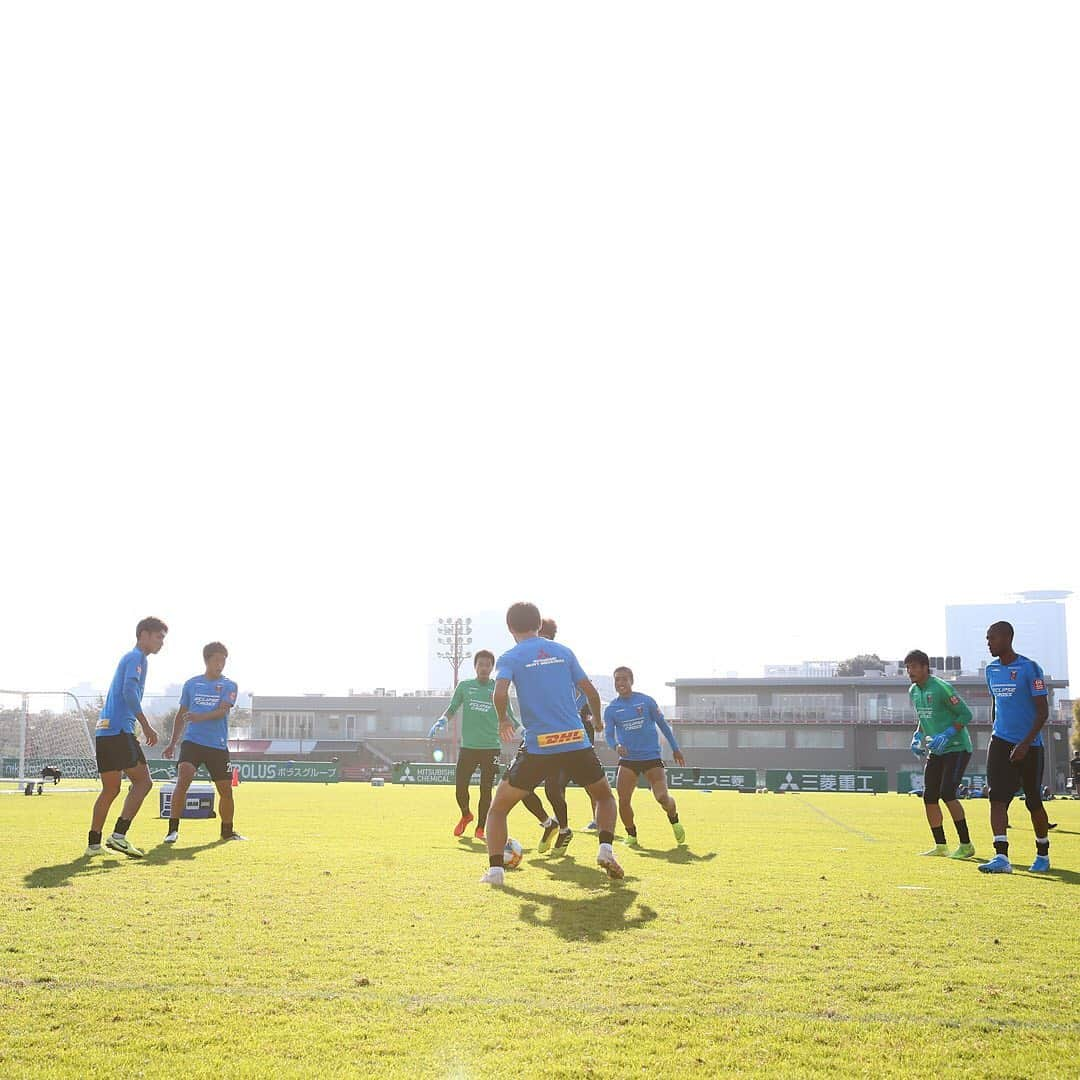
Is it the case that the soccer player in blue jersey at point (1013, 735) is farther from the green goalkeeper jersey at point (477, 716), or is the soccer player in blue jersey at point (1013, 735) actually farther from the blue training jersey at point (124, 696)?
the blue training jersey at point (124, 696)

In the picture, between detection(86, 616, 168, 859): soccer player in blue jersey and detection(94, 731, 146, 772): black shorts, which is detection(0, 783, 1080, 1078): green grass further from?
detection(94, 731, 146, 772): black shorts

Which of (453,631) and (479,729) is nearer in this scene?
(479,729)

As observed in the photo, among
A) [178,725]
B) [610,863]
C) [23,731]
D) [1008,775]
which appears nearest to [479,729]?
[178,725]

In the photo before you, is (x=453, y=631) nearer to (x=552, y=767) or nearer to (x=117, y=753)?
(x=117, y=753)

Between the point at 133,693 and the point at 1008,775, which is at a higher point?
the point at 133,693

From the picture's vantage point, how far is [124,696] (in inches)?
447

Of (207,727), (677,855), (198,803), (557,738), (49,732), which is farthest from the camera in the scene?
(49,732)

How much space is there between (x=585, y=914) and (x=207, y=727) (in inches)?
278

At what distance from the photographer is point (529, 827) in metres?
16.6

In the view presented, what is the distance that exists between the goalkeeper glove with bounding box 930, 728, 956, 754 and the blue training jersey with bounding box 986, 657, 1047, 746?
4.83 feet

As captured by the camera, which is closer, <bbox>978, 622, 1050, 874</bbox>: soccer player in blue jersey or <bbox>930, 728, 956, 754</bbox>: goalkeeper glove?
<bbox>978, 622, 1050, 874</bbox>: soccer player in blue jersey

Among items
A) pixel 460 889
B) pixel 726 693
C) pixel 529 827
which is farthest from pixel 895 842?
pixel 726 693

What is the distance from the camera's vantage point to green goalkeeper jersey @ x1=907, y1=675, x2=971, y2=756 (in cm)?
1280

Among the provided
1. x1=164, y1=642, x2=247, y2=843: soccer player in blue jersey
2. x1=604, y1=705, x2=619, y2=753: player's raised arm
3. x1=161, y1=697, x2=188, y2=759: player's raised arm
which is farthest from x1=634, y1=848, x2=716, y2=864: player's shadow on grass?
x1=161, y1=697, x2=188, y2=759: player's raised arm
